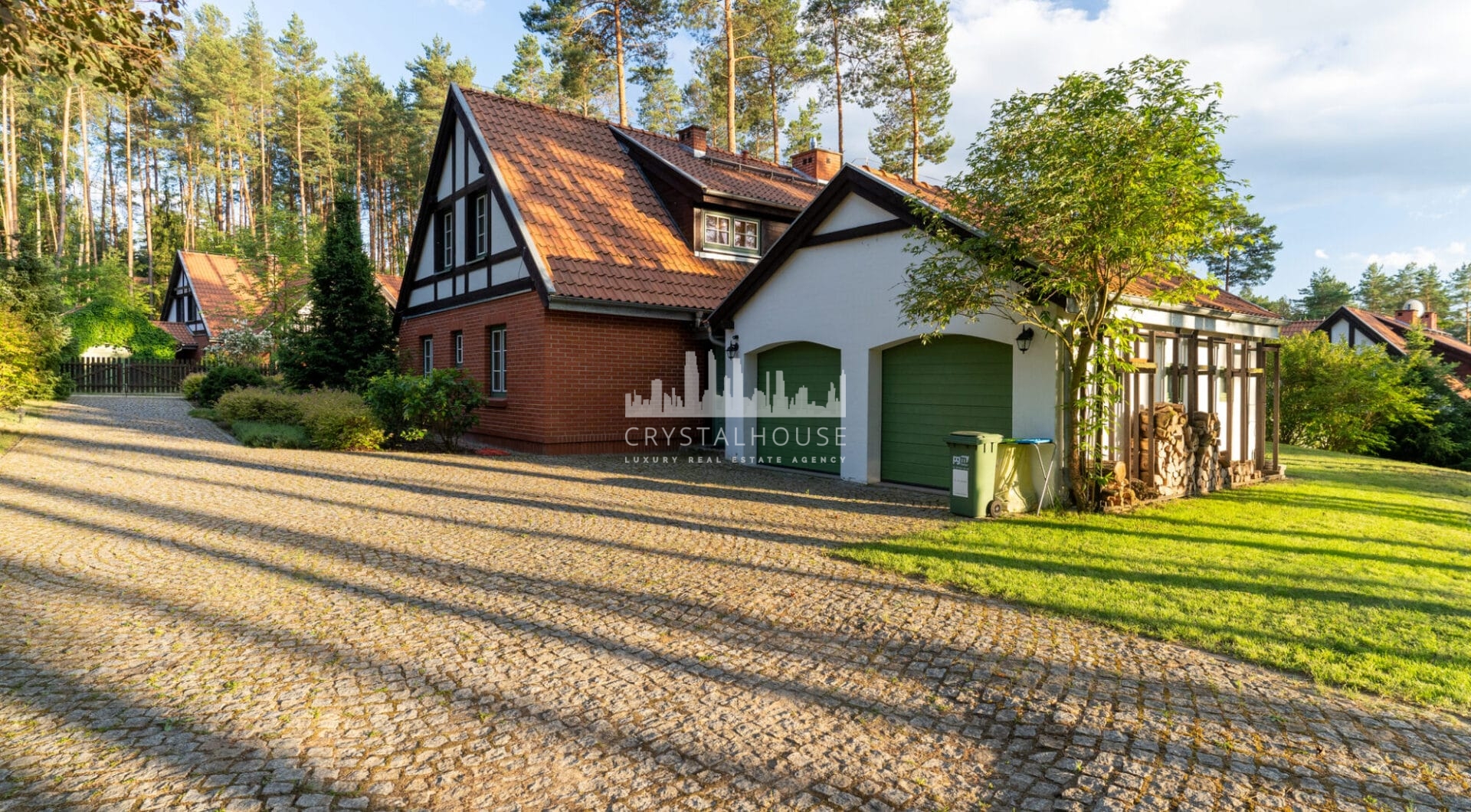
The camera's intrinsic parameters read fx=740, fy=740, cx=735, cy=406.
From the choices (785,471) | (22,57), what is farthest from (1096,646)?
(22,57)

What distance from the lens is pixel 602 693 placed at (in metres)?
A: 3.71

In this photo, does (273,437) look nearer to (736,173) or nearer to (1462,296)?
(736,173)

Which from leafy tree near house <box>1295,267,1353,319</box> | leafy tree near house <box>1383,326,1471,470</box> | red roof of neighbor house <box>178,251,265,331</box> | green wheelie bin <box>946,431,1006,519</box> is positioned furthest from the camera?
leafy tree near house <box>1295,267,1353,319</box>

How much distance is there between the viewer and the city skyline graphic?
11852 mm

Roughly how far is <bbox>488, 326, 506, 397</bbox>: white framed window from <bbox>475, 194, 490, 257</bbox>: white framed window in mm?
1778

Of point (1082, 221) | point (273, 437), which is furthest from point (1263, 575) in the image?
point (273, 437)

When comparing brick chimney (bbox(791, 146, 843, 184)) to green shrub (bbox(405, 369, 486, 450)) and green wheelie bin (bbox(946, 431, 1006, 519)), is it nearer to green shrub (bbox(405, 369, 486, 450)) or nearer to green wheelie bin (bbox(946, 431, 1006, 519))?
green shrub (bbox(405, 369, 486, 450))

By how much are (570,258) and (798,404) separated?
200 inches

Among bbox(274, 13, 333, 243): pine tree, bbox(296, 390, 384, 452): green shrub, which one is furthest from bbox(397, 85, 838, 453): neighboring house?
bbox(274, 13, 333, 243): pine tree

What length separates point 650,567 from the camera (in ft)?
20.1

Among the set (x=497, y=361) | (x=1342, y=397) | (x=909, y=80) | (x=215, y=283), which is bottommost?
(x=1342, y=397)

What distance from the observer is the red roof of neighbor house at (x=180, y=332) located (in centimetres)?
3632

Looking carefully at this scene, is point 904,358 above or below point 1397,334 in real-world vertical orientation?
below

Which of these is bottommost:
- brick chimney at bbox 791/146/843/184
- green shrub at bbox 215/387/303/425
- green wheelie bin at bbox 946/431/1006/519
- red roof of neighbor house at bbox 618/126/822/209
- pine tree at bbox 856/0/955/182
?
green wheelie bin at bbox 946/431/1006/519
